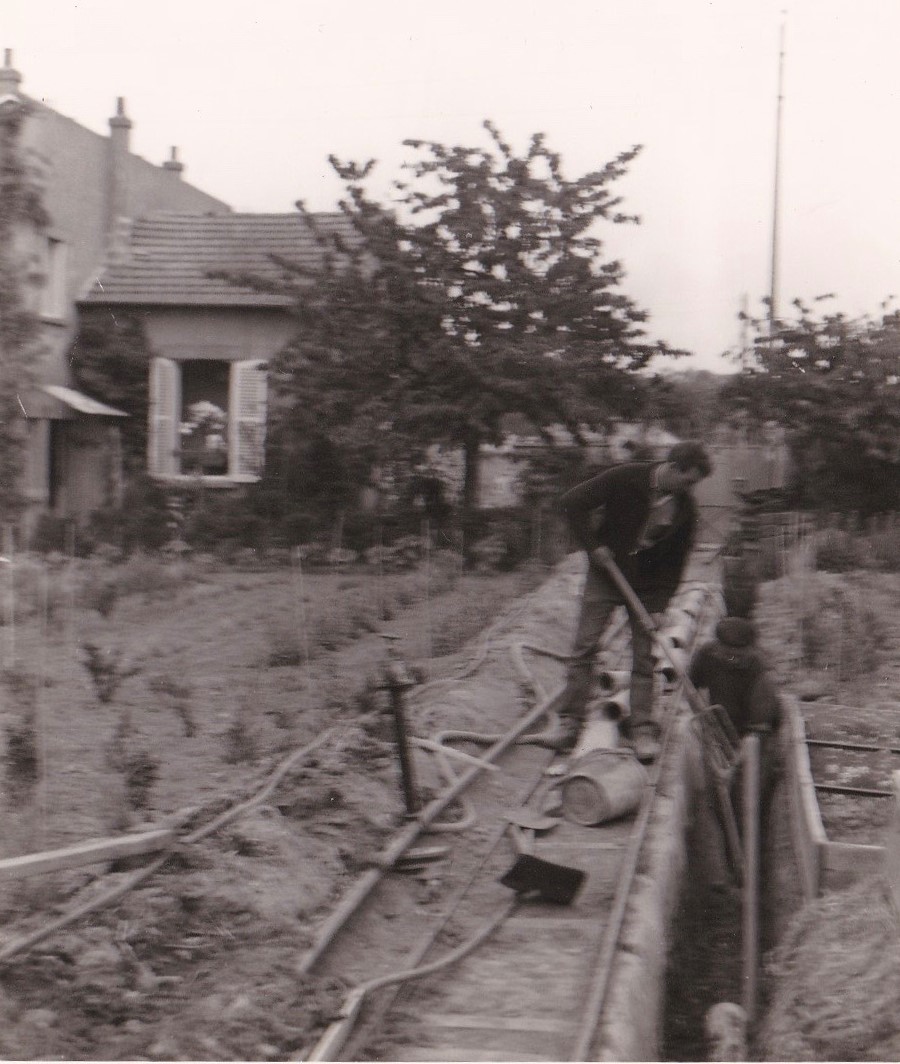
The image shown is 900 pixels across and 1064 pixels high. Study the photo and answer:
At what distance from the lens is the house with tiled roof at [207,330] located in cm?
2106

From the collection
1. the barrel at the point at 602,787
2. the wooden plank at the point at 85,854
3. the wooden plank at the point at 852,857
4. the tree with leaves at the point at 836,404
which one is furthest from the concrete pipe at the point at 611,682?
the tree with leaves at the point at 836,404

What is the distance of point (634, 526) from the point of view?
25.9 feet

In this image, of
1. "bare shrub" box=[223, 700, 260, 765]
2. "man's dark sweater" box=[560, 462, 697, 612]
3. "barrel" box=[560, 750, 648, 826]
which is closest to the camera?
"barrel" box=[560, 750, 648, 826]

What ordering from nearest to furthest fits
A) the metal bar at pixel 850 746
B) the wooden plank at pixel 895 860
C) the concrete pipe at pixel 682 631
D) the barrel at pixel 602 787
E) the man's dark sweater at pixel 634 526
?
1. the wooden plank at pixel 895 860
2. the barrel at pixel 602 787
3. the man's dark sweater at pixel 634 526
4. the metal bar at pixel 850 746
5. the concrete pipe at pixel 682 631

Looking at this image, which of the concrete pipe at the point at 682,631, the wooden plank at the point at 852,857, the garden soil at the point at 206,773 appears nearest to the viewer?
the garden soil at the point at 206,773

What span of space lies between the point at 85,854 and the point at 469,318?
1329cm

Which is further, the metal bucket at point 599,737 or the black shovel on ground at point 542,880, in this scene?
the metal bucket at point 599,737

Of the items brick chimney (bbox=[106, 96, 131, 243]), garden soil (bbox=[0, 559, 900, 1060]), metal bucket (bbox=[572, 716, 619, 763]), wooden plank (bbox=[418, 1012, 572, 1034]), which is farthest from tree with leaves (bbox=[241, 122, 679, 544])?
wooden plank (bbox=[418, 1012, 572, 1034])

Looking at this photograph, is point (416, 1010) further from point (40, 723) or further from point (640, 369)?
point (640, 369)

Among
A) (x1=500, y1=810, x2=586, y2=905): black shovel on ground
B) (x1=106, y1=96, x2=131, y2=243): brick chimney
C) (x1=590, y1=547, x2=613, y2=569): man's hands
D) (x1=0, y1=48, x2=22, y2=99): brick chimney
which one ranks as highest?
(x1=106, y1=96, x2=131, y2=243): brick chimney

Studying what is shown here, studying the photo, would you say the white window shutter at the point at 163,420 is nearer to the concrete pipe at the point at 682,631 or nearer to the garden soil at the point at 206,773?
the garden soil at the point at 206,773

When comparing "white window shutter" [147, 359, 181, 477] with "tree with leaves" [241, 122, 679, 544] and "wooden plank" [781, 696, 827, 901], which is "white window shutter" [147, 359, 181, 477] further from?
"wooden plank" [781, 696, 827, 901]

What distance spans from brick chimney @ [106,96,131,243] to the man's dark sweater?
16437 millimetres

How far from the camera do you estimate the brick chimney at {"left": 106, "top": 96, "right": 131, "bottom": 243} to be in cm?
2239
